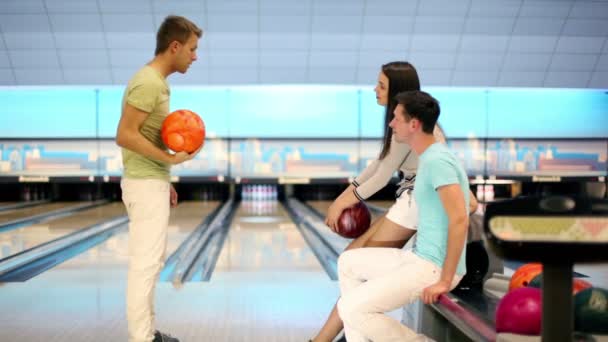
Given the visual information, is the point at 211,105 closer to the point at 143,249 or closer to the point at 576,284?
the point at 143,249

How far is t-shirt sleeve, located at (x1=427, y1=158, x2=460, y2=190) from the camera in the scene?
2320 mm

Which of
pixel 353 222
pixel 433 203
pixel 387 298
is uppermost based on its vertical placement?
pixel 433 203

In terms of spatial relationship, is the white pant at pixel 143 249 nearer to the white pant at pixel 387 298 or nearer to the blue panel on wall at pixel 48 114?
the white pant at pixel 387 298

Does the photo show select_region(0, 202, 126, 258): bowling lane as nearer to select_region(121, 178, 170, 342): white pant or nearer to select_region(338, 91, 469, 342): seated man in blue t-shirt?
select_region(121, 178, 170, 342): white pant

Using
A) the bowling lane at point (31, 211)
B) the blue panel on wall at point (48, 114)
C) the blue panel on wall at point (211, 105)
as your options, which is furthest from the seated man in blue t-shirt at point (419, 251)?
the blue panel on wall at point (48, 114)

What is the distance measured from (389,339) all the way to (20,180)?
33.4ft

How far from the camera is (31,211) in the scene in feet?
31.4

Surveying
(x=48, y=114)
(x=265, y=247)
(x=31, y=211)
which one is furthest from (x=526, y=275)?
(x=48, y=114)

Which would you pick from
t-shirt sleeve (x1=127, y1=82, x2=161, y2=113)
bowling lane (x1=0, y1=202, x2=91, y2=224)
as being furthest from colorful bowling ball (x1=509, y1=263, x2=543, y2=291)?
bowling lane (x1=0, y1=202, x2=91, y2=224)

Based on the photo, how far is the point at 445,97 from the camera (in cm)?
1189

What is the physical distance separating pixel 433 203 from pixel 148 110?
123 cm

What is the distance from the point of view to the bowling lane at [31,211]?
28.5ft

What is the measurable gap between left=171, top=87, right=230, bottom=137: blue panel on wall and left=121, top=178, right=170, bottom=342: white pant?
9.04 metres

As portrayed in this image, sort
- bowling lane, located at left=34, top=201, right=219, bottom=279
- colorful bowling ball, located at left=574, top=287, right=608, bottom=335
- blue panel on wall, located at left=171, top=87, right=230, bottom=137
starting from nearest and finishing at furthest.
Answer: colorful bowling ball, located at left=574, top=287, right=608, bottom=335, bowling lane, located at left=34, top=201, right=219, bottom=279, blue panel on wall, located at left=171, top=87, right=230, bottom=137
